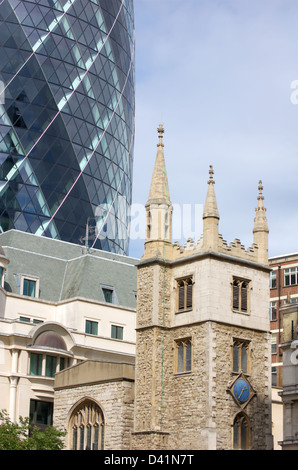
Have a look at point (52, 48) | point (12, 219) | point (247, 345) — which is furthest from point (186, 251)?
point (52, 48)

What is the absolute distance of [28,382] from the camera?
66812 millimetres

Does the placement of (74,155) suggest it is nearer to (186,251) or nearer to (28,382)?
(28,382)

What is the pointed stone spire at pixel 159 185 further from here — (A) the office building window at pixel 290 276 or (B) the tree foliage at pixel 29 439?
(A) the office building window at pixel 290 276

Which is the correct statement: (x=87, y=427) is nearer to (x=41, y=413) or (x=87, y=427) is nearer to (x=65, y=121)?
(x=41, y=413)

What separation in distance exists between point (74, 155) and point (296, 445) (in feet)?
156

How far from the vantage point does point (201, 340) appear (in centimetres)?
5528

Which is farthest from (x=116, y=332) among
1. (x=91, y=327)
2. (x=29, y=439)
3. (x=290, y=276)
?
(x=290, y=276)

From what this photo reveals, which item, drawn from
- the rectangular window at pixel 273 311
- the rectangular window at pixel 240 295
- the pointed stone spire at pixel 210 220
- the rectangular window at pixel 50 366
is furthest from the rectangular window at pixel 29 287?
the rectangular window at pixel 273 311

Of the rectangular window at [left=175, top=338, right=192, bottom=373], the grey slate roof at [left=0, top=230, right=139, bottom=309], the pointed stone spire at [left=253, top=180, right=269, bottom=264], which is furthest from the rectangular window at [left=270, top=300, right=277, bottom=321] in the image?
the rectangular window at [left=175, top=338, right=192, bottom=373]

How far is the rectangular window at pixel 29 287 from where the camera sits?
240 feet

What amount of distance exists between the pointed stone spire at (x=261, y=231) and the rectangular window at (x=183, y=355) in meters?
6.45

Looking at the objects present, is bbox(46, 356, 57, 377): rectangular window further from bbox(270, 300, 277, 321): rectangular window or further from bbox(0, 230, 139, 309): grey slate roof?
bbox(270, 300, 277, 321): rectangular window

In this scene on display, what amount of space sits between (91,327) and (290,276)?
2341 centimetres

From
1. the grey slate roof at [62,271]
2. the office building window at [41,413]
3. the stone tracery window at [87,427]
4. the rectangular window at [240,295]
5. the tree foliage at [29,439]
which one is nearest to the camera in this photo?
the tree foliage at [29,439]
